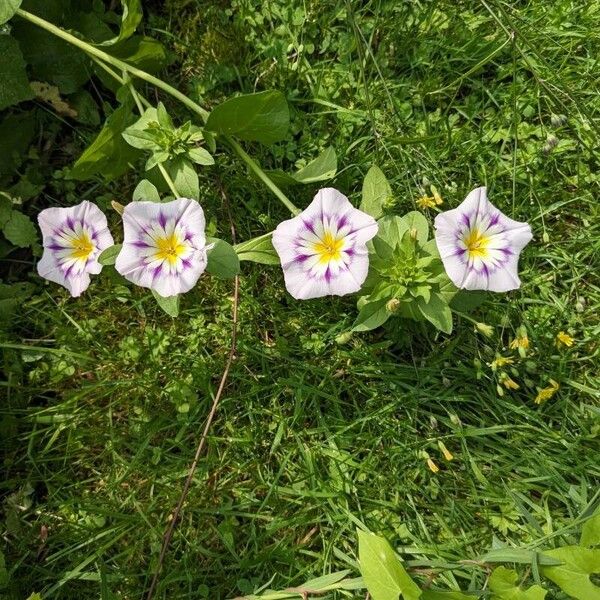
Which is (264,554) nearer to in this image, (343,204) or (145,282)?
(145,282)

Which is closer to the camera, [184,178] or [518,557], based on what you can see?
[518,557]

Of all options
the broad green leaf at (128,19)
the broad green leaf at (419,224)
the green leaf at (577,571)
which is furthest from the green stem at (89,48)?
the green leaf at (577,571)

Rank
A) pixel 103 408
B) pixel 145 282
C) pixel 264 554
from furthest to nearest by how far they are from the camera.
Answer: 1. pixel 103 408
2. pixel 264 554
3. pixel 145 282

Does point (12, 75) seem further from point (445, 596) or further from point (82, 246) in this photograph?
point (445, 596)

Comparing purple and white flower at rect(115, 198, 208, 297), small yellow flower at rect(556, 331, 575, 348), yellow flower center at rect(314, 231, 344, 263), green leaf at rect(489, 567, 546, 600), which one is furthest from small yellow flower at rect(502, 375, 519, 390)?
purple and white flower at rect(115, 198, 208, 297)

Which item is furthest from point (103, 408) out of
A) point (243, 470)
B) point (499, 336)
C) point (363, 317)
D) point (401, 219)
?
point (499, 336)

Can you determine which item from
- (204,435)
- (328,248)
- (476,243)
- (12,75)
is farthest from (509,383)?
(12,75)

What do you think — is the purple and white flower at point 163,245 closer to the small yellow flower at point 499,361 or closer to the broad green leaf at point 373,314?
the broad green leaf at point 373,314
